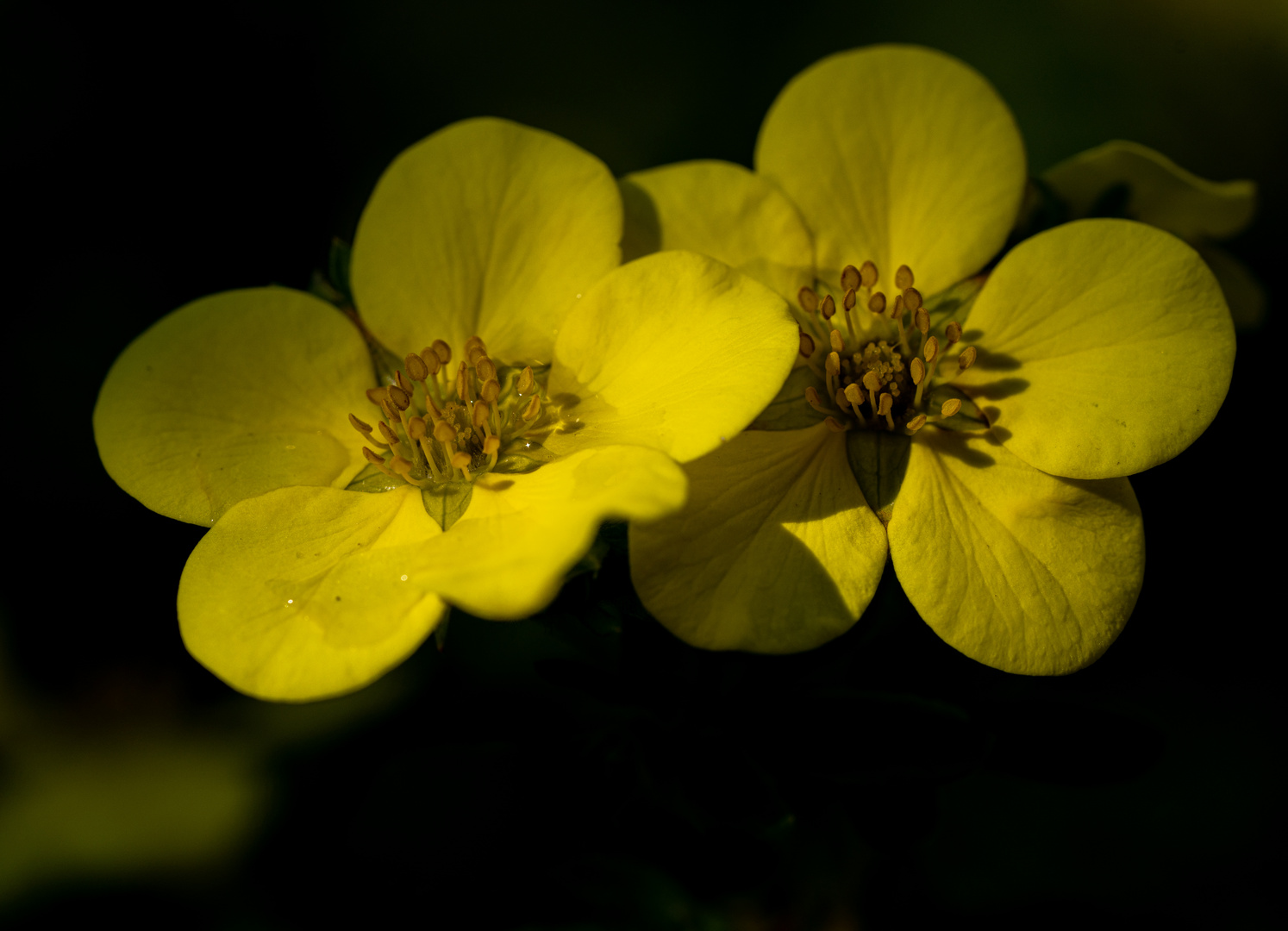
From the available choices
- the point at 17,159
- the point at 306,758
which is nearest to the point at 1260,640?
the point at 306,758

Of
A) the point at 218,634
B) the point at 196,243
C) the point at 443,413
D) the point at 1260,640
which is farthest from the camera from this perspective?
the point at 196,243

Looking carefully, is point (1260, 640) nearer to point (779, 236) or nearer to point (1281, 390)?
point (1281, 390)

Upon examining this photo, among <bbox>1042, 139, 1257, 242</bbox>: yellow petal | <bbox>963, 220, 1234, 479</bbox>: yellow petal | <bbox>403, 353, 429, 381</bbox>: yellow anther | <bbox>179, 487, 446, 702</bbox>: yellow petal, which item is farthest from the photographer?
<bbox>1042, 139, 1257, 242</bbox>: yellow petal

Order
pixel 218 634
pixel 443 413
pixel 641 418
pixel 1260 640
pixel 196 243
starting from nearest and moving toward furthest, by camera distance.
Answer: pixel 218 634, pixel 641 418, pixel 443 413, pixel 1260 640, pixel 196 243

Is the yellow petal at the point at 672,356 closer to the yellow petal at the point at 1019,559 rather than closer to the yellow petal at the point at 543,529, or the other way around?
the yellow petal at the point at 543,529

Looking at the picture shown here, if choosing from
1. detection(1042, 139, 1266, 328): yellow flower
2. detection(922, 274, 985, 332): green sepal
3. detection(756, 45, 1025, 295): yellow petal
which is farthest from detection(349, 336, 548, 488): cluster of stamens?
detection(1042, 139, 1266, 328): yellow flower

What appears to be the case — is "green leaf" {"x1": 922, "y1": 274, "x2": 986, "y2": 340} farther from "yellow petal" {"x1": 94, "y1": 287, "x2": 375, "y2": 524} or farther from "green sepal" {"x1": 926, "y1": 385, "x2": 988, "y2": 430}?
"yellow petal" {"x1": 94, "y1": 287, "x2": 375, "y2": 524}

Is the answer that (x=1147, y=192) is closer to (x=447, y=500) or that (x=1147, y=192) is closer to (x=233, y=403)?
(x=447, y=500)
